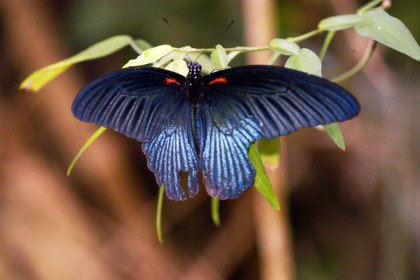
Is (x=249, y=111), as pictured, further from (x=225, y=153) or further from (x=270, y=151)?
(x=270, y=151)

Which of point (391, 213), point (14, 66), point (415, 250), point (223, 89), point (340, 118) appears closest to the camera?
point (340, 118)

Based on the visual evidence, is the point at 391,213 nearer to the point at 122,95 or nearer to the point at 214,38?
the point at 214,38

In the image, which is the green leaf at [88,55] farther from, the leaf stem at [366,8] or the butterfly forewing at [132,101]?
the leaf stem at [366,8]

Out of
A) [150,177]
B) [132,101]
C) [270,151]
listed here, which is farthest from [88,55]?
[150,177]

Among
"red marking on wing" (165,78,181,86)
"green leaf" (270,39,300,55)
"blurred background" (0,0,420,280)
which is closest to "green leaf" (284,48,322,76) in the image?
"green leaf" (270,39,300,55)

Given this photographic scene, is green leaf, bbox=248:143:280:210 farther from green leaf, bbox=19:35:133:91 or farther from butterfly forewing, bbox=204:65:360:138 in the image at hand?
green leaf, bbox=19:35:133:91

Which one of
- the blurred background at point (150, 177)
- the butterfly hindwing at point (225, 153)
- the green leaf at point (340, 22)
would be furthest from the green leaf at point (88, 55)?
the blurred background at point (150, 177)

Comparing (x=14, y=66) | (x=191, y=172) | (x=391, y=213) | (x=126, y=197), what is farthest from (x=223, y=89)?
(x=14, y=66)
